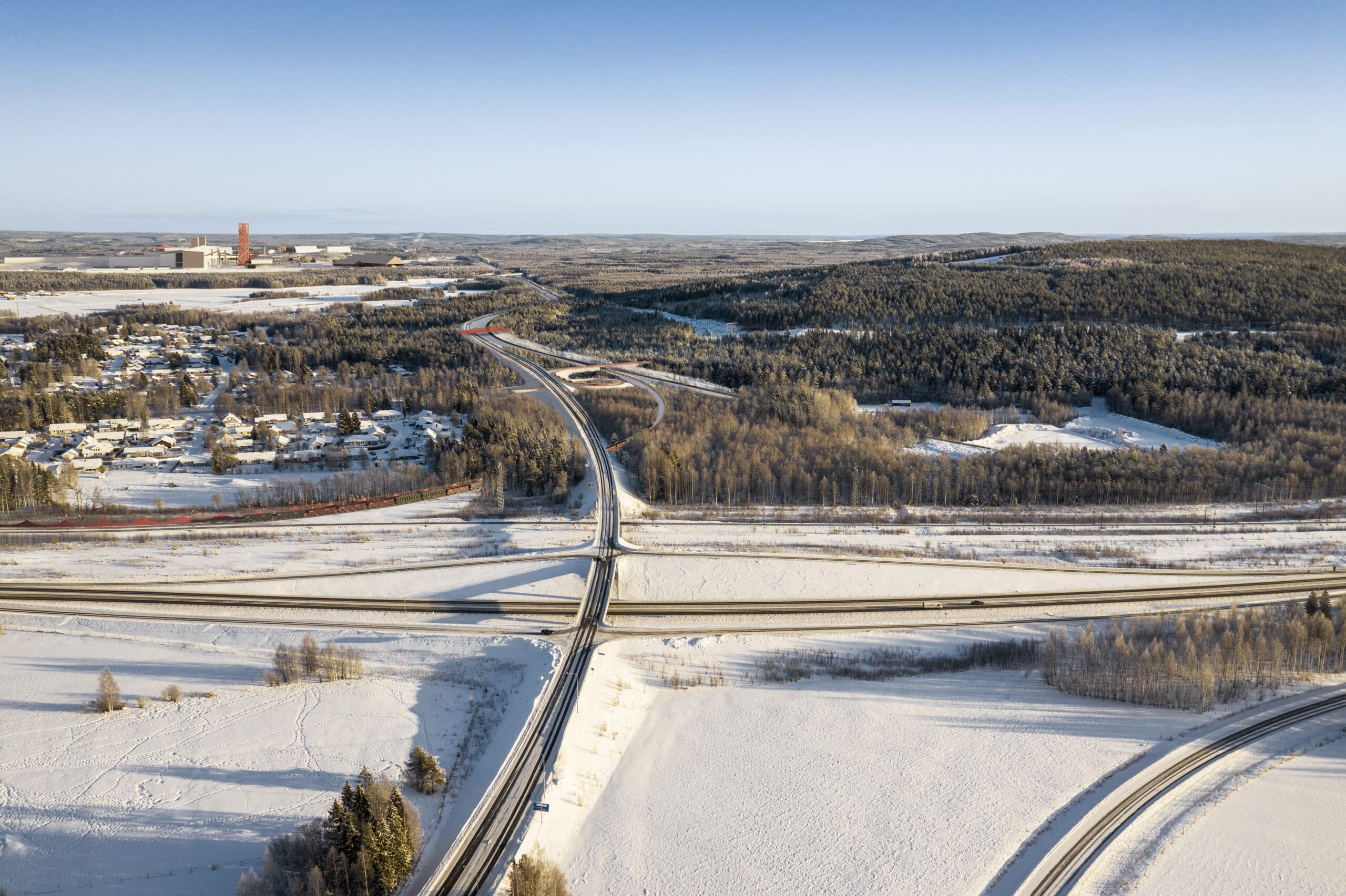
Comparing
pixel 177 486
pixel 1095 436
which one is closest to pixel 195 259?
pixel 177 486

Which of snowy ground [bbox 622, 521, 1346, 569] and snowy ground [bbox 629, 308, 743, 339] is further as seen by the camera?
snowy ground [bbox 629, 308, 743, 339]

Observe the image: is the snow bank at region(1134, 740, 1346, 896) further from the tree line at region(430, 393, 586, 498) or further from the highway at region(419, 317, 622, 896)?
the tree line at region(430, 393, 586, 498)

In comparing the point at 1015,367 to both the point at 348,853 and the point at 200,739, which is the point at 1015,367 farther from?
the point at 348,853

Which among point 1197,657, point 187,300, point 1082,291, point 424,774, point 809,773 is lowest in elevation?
point 809,773

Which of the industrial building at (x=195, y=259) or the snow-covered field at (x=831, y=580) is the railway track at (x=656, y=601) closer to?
the snow-covered field at (x=831, y=580)

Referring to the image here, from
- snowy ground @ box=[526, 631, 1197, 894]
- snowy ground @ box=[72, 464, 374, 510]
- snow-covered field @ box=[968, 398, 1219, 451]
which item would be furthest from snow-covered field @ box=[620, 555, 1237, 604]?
snowy ground @ box=[72, 464, 374, 510]

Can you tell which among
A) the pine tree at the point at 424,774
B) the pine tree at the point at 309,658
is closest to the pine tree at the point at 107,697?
the pine tree at the point at 309,658

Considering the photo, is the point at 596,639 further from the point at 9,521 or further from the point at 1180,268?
the point at 1180,268
